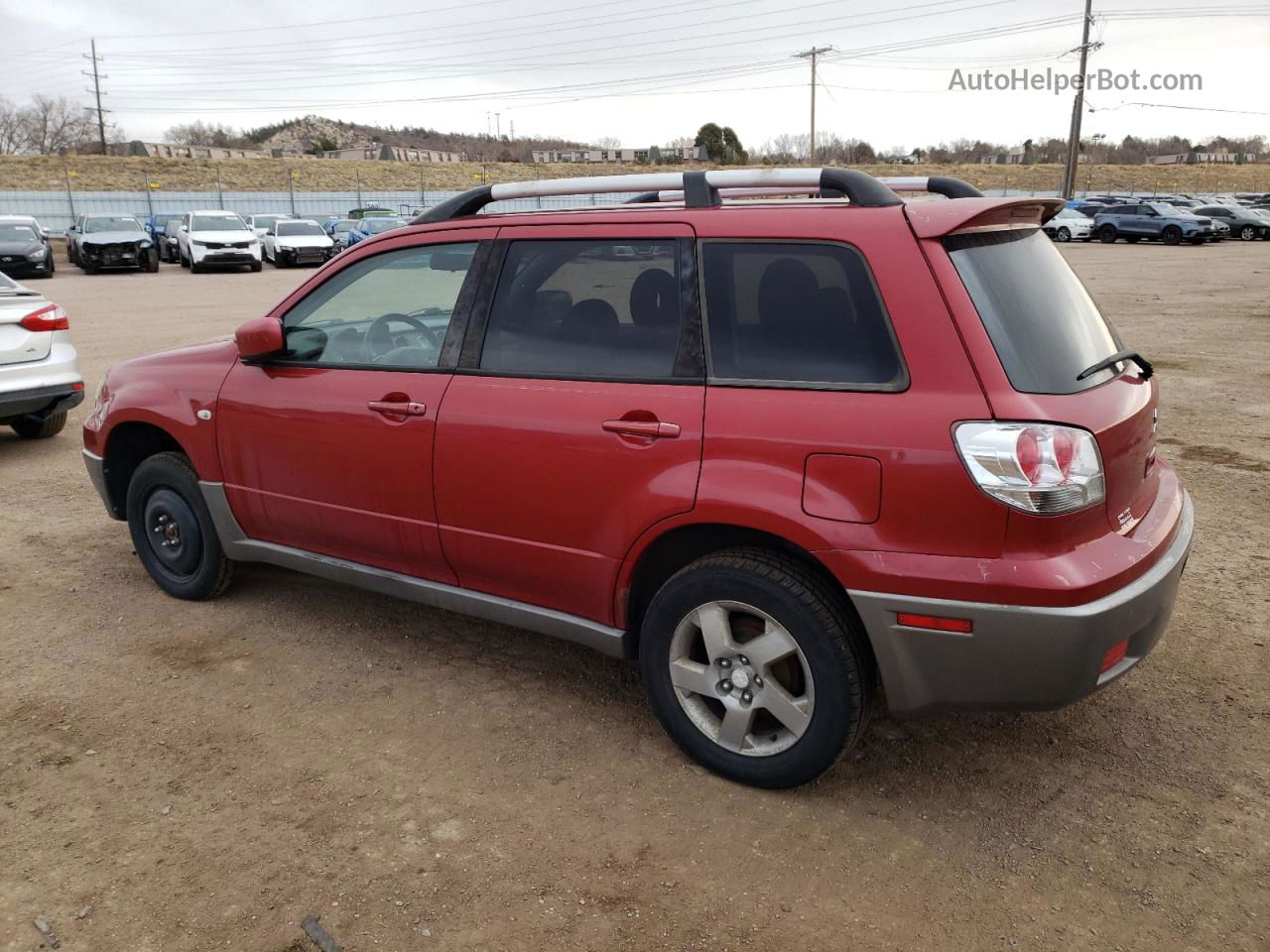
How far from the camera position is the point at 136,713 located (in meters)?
3.70

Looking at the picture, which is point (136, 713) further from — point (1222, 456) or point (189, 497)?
point (1222, 456)

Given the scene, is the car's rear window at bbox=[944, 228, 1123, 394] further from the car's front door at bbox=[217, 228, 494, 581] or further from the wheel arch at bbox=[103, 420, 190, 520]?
the wheel arch at bbox=[103, 420, 190, 520]

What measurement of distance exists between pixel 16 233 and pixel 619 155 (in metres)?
106

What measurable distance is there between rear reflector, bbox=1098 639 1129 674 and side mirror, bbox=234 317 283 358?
3.19 m

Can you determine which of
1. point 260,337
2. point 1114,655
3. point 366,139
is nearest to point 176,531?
point 260,337

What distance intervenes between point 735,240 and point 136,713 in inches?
108

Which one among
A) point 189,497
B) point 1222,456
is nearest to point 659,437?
point 189,497

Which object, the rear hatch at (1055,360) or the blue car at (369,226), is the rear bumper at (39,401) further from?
the blue car at (369,226)

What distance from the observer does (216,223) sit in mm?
27797

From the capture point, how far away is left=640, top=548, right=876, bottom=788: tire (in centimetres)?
289

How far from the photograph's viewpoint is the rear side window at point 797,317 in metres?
2.84

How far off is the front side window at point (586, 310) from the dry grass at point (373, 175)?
46.4 meters

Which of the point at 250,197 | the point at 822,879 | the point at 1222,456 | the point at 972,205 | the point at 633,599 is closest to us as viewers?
the point at 822,879

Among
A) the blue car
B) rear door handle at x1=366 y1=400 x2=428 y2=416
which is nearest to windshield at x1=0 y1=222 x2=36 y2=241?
the blue car
